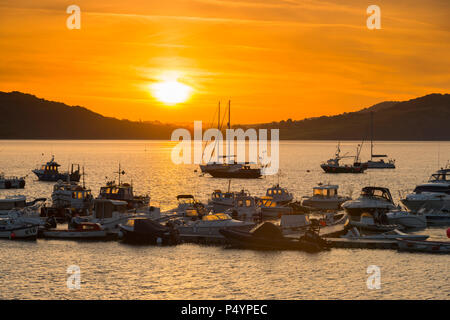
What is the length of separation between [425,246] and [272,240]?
39.3 ft

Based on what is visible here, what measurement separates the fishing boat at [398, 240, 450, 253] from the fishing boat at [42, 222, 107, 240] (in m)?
25.5

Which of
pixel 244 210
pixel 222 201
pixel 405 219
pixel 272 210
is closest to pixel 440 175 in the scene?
pixel 405 219

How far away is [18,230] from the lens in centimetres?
4916

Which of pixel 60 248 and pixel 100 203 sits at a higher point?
pixel 100 203

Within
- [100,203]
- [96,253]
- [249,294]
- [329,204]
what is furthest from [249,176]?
[249,294]

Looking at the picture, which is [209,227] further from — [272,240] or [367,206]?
[367,206]

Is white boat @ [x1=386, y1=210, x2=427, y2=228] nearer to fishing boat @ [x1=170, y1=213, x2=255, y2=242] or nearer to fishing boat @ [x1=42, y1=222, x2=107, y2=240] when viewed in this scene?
fishing boat @ [x1=170, y1=213, x2=255, y2=242]

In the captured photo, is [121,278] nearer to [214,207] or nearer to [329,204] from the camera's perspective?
[214,207]

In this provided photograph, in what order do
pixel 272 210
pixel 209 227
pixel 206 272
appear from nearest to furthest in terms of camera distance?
1. pixel 206 272
2. pixel 209 227
3. pixel 272 210

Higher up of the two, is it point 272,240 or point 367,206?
point 367,206

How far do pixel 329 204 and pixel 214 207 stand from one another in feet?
59.3

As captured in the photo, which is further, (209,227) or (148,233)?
(209,227)

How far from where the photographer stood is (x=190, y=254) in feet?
143

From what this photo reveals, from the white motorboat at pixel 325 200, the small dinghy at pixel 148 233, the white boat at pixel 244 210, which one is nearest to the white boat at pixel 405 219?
the white boat at pixel 244 210
